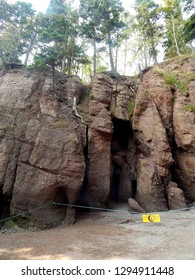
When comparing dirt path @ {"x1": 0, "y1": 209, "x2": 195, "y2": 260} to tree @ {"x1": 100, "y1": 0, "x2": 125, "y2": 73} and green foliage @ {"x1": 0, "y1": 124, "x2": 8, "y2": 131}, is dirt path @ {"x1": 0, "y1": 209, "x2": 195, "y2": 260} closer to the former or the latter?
green foliage @ {"x1": 0, "y1": 124, "x2": 8, "y2": 131}

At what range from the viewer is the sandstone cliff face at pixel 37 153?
11125 mm

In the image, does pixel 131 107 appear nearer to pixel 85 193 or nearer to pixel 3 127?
pixel 85 193

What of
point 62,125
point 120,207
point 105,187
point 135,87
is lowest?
point 120,207

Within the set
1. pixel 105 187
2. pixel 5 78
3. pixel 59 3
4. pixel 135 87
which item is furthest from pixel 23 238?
pixel 59 3

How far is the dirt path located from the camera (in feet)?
23.2

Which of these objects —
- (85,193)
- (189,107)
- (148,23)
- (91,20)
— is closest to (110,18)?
(91,20)

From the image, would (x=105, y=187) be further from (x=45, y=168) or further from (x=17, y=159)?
(x=17, y=159)

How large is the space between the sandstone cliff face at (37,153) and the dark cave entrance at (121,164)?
427 cm

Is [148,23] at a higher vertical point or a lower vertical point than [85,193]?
higher

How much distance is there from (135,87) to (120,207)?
31.5 ft

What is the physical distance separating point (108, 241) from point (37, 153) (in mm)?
5942

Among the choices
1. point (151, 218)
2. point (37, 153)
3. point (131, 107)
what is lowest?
point (151, 218)

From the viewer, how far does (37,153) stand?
38.6ft

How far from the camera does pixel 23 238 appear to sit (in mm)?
9094
